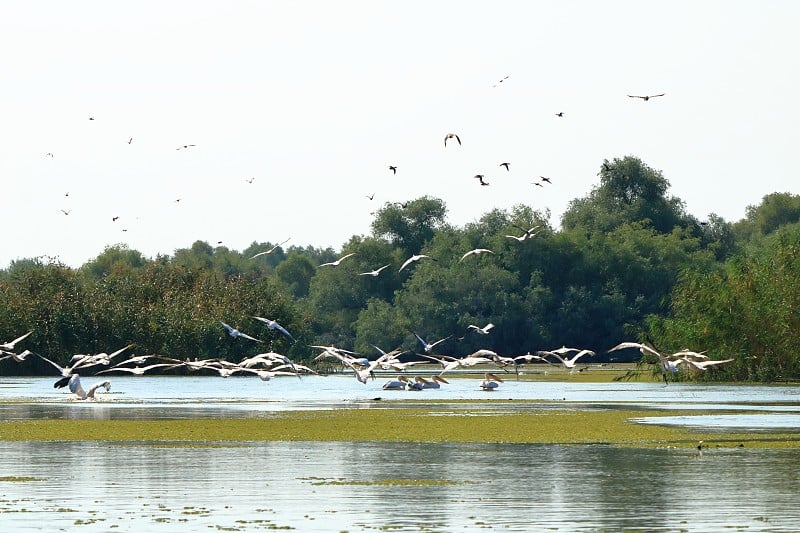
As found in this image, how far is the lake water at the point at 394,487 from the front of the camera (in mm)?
25734

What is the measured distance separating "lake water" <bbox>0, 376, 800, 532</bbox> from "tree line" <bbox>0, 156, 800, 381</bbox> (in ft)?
132

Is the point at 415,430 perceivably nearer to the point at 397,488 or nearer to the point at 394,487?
the point at 394,487

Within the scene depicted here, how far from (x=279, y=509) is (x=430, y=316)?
127 metres

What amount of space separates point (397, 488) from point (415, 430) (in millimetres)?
16220

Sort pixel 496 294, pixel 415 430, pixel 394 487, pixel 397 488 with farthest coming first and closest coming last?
pixel 496 294, pixel 415 430, pixel 394 487, pixel 397 488

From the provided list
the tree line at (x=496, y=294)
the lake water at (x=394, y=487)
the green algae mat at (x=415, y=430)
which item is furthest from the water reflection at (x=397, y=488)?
the tree line at (x=496, y=294)

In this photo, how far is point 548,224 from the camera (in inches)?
6860

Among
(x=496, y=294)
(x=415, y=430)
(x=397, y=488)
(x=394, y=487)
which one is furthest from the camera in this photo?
(x=496, y=294)

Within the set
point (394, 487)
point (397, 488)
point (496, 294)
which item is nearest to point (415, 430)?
point (394, 487)

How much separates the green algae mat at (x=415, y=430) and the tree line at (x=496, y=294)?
84.0 feet

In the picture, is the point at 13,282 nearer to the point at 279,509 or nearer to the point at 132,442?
the point at 132,442

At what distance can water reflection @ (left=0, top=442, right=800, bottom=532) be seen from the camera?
25781 millimetres

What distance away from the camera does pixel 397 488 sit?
30.5 meters

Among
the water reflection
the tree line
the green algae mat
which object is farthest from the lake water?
the tree line
